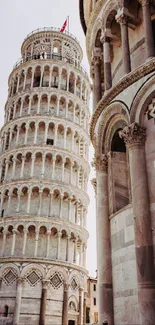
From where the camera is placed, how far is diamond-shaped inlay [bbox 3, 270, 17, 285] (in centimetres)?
3291

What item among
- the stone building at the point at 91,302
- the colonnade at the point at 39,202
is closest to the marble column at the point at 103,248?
the colonnade at the point at 39,202

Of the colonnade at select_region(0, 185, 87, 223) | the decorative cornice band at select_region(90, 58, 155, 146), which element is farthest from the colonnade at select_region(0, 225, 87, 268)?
the decorative cornice band at select_region(90, 58, 155, 146)

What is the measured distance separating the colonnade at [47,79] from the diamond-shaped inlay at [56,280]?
20.5m

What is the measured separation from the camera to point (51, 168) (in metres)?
37.9

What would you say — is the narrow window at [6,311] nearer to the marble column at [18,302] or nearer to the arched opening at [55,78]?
the marble column at [18,302]

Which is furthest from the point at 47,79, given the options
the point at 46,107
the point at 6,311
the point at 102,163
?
the point at 102,163

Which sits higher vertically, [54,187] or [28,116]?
[28,116]

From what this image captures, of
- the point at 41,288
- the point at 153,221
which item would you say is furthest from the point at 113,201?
the point at 41,288

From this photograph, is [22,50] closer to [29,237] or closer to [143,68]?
[29,237]

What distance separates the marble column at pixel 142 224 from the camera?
9219 millimetres

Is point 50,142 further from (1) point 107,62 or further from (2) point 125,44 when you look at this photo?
(2) point 125,44

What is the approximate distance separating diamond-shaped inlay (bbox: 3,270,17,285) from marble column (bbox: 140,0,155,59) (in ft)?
85.8

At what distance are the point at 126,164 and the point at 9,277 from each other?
23.9 m

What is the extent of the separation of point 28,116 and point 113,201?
2895 centimetres
